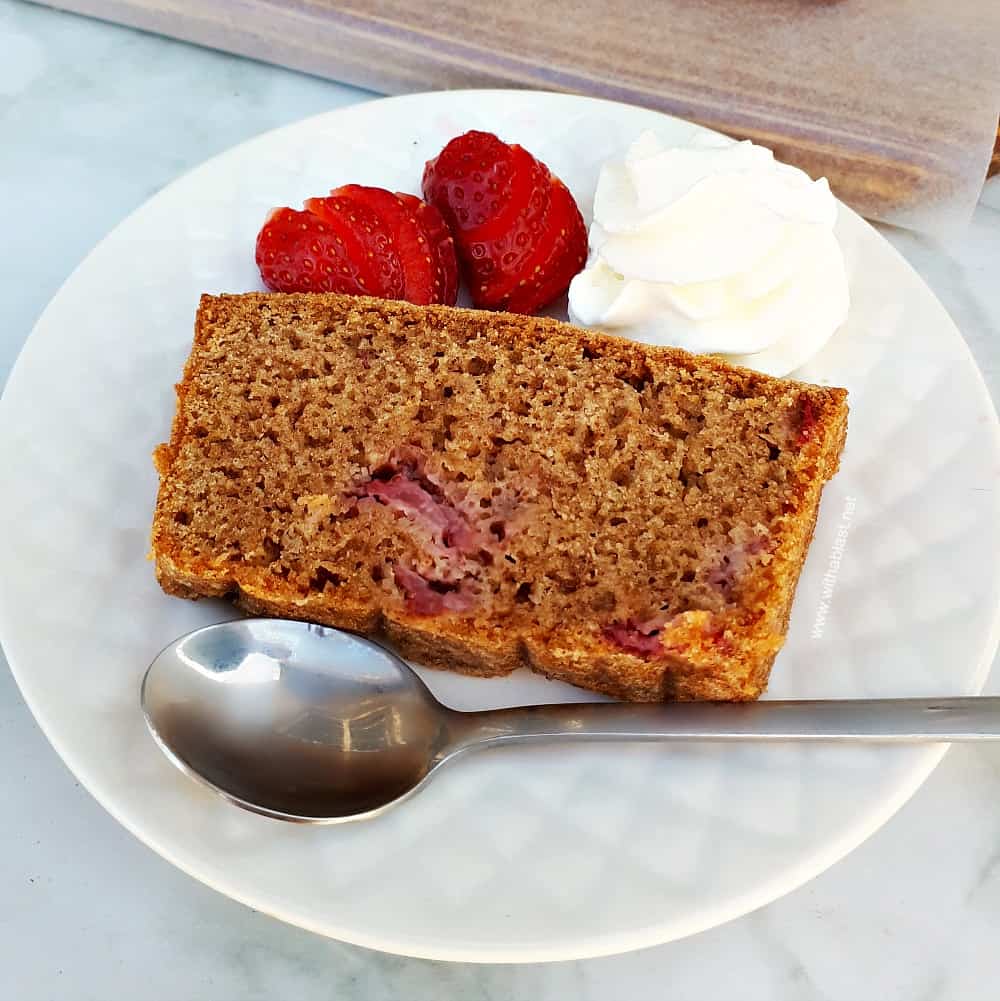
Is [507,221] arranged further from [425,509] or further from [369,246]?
[425,509]

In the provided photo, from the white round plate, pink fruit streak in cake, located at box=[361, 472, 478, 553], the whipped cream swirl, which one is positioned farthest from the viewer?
the whipped cream swirl

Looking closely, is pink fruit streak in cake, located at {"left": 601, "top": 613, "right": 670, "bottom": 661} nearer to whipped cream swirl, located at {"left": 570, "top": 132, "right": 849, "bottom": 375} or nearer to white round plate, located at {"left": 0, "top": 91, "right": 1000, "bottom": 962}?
white round plate, located at {"left": 0, "top": 91, "right": 1000, "bottom": 962}

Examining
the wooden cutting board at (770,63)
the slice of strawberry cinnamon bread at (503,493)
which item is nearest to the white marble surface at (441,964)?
the slice of strawberry cinnamon bread at (503,493)

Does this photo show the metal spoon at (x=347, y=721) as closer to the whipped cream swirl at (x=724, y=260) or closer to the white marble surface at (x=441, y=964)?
the white marble surface at (x=441, y=964)

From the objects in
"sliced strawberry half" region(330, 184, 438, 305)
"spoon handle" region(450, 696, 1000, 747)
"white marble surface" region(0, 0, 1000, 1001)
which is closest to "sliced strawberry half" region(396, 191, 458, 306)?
"sliced strawberry half" region(330, 184, 438, 305)

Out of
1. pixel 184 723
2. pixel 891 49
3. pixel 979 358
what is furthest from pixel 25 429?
pixel 891 49

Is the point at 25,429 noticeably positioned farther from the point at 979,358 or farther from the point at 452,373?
the point at 979,358

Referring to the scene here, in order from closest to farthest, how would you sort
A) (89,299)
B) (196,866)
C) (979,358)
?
(196,866)
(89,299)
(979,358)
